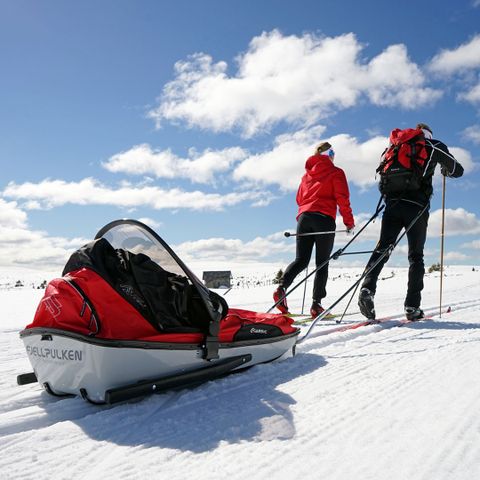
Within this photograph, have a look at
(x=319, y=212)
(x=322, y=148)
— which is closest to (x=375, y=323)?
(x=319, y=212)

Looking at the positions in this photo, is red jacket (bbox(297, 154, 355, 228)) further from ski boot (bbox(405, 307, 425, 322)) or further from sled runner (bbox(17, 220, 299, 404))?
sled runner (bbox(17, 220, 299, 404))

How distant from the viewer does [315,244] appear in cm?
559

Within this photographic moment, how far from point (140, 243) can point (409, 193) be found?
3789mm

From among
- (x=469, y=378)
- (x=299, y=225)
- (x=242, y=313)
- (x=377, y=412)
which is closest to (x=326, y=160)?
(x=299, y=225)

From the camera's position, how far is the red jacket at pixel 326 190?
548 cm

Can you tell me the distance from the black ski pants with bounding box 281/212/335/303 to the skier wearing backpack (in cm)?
62

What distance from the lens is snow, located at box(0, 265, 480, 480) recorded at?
1525 millimetres

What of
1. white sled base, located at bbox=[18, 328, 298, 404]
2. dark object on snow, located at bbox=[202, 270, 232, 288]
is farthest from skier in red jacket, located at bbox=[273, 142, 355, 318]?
dark object on snow, located at bbox=[202, 270, 232, 288]

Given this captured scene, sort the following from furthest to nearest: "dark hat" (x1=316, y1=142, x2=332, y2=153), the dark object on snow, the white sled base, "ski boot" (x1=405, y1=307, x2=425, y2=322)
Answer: the dark object on snow, "dark hat" (x1=316, y1=142, x2=332, y2=153), "ski boot" (x1=405, y1=307, x2=425, y2=322), the white sled base

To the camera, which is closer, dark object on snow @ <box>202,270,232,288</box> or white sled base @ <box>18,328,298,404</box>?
white sled base @ <box>18,328,298,404</box>

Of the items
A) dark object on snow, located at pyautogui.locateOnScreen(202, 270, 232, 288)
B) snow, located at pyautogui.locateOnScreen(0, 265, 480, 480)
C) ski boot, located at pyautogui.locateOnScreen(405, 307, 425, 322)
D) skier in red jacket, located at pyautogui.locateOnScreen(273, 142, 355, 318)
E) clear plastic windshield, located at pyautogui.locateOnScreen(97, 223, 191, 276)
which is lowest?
snow, located at pyautogui.locateOnScreen(0, 265, 480, 480)

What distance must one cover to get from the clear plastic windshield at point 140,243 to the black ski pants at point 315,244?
3.21 metres

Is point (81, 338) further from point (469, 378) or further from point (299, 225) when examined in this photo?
point (299, 225)

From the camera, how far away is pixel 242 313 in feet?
11.5
